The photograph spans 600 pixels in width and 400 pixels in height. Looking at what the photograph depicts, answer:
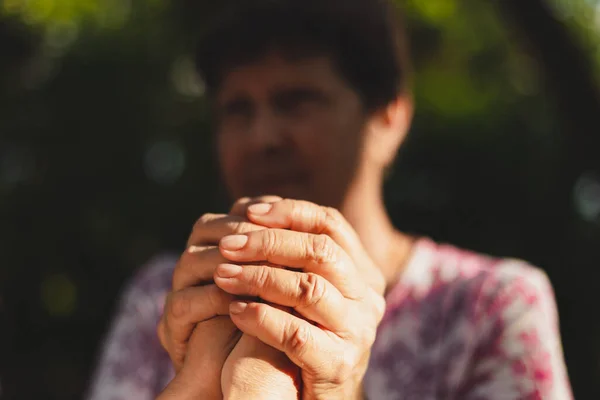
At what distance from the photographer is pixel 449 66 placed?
4.81 m

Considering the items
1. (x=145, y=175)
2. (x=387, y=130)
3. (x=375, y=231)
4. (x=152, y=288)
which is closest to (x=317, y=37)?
(x=387, y=130)

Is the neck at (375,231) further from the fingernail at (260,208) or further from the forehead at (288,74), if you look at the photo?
the fingernail at (260,208)

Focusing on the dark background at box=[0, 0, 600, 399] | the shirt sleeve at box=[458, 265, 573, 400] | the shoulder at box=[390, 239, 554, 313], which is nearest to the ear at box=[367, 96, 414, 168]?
the shoulder at box=[390, 239, 554, 313]

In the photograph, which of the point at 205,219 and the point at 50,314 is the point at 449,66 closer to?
the point at 50,314

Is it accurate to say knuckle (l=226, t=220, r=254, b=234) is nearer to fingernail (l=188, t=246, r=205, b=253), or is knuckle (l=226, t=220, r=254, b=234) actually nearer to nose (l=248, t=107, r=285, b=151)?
fingernail (l=188, t=246, r=205, b=253)

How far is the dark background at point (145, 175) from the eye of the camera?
11.8 ft

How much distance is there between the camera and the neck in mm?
1776

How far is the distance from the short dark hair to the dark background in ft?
6.20

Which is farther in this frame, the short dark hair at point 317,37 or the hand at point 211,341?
the short dark hair at point 317,37

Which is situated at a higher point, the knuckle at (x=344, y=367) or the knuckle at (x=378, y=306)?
the knuckle at (x=378, y=306)

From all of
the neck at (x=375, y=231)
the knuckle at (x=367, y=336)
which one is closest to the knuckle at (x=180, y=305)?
the knuckle at (x=367, y=336)

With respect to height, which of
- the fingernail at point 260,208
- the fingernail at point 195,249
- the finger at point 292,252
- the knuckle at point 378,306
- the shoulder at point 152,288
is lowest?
the shoulder at point 152,288

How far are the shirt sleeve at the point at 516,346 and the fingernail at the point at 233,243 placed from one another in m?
0.72

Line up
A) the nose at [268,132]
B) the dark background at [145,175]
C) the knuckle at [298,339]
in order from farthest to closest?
the dark background at [145,175]
the nose at [268,132]
the knuckle at [298,339]
